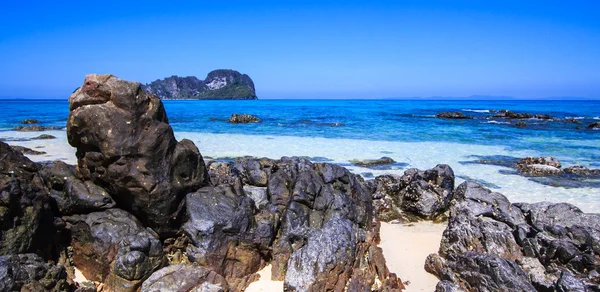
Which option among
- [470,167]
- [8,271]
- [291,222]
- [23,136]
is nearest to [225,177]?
[291,222]

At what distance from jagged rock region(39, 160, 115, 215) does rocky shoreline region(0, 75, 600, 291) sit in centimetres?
2

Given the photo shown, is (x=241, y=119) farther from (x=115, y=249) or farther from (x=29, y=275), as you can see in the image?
(x=29, y=275)

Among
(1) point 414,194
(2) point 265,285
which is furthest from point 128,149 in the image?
(1) point 414,194

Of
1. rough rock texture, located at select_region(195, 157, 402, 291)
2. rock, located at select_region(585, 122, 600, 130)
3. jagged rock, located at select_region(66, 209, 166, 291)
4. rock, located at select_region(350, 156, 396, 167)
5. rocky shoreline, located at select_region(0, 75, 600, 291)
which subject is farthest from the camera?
rock, located at select_region(585, 122, 600, 130)

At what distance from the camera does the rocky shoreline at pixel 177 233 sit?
18.1ft

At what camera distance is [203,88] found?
632 ft

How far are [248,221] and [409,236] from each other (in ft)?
12.5

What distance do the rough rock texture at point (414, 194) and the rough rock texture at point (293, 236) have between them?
1.49 metres

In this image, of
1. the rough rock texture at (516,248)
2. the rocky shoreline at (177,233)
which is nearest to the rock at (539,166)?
the rough rock texture at (516,248)

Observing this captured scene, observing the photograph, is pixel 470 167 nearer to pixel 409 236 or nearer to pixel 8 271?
pixel 409 236

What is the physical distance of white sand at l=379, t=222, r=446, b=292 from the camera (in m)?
6.59

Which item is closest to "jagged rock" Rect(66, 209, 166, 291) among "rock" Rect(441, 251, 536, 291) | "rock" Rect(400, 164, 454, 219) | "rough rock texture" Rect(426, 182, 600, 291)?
"rough rock texture" Rect(426, 182, 600, 291)

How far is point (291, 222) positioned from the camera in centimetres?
718

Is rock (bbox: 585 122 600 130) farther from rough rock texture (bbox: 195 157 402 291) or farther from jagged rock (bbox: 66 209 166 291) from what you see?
jagged rock (bbox: 66 209 166 291)
